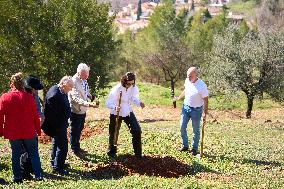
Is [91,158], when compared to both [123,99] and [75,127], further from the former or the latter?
[123,99]

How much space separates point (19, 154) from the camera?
985cm

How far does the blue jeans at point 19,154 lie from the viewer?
32.0ft

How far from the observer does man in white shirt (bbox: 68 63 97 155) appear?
11.6 metres

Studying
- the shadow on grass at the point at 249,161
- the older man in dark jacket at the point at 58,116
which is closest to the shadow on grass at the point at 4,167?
the older man in dark jacket at the point at 58,116

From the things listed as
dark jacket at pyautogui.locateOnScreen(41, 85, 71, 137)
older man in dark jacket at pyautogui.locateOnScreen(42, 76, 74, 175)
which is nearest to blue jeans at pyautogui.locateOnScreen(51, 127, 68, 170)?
older man in dark jacket at pyautogui.locateOnScreen(42, 76, 74, 175)

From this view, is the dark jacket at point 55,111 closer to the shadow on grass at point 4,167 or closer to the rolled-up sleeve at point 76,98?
the rolled-up sleeve at point 76,98

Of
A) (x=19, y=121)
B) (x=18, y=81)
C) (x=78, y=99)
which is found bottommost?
(x=19, y=121)

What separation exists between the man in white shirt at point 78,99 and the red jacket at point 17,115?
186 cm

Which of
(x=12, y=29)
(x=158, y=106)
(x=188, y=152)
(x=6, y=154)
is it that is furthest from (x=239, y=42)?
(x=6, y=154)

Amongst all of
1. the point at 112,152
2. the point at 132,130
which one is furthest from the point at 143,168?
the point at 112,152

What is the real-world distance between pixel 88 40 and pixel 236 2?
129 m

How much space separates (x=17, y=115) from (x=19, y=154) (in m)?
0.99

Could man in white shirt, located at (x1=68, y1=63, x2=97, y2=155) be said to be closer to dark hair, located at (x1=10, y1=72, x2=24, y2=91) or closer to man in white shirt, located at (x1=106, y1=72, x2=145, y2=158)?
man in white shirt, located at (x1=106, y1=72, x2=145, y2=158)

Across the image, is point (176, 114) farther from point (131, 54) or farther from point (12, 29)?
point (131, 54)
